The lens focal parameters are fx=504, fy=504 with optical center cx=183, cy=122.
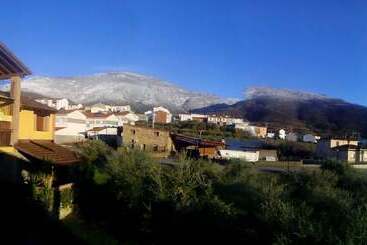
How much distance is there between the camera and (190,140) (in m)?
56.4

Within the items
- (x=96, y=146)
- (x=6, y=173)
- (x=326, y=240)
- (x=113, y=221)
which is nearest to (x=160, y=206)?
(x=113, y=221)

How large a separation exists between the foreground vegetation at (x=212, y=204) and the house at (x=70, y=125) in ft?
147

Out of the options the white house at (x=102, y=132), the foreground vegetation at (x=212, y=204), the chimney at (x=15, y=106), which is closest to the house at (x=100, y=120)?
the white house at (x=102, y=132)

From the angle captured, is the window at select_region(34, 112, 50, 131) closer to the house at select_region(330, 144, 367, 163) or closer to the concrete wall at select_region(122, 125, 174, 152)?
the concrete wall at select_region(122, 125, 174, 152)

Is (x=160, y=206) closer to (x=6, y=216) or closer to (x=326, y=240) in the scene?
(x=6, y=216)

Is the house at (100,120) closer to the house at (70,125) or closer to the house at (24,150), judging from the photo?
the house at (70,125)

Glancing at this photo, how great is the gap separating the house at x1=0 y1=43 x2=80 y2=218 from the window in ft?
1.60

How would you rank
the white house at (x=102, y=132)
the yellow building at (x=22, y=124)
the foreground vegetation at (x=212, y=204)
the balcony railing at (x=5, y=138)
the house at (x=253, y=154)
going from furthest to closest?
the white house at (x=102, y=132)
the house at (x=253, y=154)
the balcony railing at (x=5, y=138)
the yellow building at (x=22, y=124)
the foreground vegetation at (x=212, y=204)

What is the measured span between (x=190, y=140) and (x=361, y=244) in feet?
157

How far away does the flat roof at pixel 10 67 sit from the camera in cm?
2005

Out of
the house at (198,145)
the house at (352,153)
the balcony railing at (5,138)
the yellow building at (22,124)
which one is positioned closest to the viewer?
the yellow building at (22,124)

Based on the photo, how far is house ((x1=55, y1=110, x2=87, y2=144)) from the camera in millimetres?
68375

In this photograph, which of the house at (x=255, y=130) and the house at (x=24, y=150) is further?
the house at (x=255, y=130)

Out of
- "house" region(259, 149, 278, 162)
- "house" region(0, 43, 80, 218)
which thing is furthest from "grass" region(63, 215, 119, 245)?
"house" region(259, 149, 278, 162)
